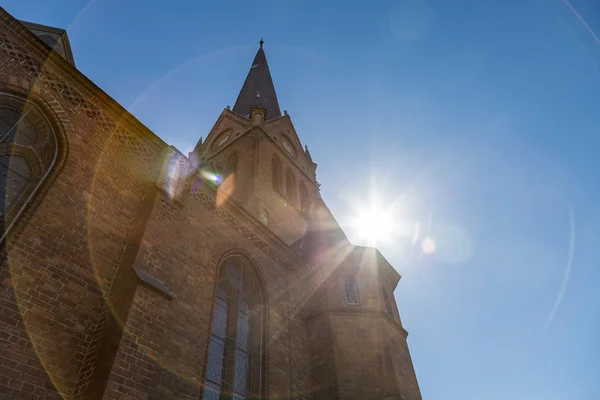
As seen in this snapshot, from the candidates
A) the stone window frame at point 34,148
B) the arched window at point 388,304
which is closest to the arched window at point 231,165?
the arched window at point 388,304

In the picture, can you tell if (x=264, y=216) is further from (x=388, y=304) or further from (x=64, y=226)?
(x=64, y=226)

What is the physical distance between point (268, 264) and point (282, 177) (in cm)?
990

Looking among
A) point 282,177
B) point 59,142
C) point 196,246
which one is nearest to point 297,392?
point 196,246

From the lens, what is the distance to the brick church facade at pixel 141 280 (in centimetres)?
593

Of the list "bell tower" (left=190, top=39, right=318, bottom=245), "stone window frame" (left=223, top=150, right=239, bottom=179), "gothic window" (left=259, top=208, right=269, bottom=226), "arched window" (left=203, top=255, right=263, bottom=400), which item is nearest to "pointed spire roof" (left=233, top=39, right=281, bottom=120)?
"bell tower" (left=190, top=39, right=318, bottom=245)

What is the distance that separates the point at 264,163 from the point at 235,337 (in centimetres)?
1182

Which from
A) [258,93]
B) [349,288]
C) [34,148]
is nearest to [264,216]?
[349,288]

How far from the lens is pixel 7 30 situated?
755cm

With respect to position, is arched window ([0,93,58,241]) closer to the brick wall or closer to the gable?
the brick wall

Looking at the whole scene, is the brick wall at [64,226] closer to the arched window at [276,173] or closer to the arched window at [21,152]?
the arched window at [21,152]

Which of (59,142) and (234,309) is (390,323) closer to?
(234,309)

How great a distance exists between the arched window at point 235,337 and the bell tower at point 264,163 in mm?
5344

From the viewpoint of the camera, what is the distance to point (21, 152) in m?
7.13

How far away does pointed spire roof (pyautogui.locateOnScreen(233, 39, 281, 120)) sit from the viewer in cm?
2642
